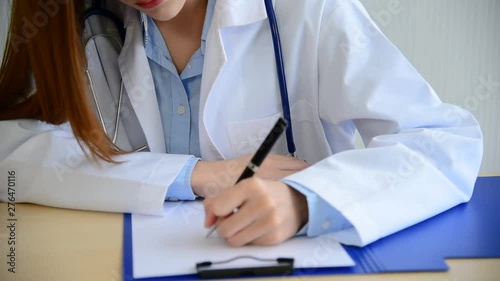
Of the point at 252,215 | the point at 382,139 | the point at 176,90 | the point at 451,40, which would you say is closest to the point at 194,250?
the point at 252,215

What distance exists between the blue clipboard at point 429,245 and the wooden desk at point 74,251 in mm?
12

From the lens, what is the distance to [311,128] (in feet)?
3.75

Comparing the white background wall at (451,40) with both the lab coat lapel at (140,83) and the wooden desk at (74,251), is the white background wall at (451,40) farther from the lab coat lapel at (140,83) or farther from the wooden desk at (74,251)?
the wooden desk at (74,251)

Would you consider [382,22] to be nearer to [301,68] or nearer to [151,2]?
[301,68]

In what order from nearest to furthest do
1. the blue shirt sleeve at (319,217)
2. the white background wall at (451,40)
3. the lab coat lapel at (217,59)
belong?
the blue shirt sleeve at (319,217) → the lab coat lapel at (217,59) → the white background wall at (451,40)

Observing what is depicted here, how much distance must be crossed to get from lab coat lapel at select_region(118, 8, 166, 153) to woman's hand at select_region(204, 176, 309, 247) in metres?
0.37

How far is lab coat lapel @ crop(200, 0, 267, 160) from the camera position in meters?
1.06

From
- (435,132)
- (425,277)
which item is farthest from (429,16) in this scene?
(425,277)

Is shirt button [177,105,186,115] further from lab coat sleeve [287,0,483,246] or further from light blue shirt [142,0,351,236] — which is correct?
lab coat sleeve [287,0,483,246]

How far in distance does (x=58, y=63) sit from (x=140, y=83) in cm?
16

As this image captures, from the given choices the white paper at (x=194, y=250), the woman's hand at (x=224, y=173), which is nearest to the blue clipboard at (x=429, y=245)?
the white paper at (x=194, y=250)

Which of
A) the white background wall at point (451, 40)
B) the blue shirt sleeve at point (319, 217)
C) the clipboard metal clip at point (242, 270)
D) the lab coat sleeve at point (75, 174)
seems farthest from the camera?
the white background wall at point (451, 40)

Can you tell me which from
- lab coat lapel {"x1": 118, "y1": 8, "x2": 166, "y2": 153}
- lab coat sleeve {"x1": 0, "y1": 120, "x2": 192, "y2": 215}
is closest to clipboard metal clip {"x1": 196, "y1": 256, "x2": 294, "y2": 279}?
lab coat sleeve {"x1": 0, "y1": 120, "x2": 192, "y2": 215}

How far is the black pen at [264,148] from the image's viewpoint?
0.74 meters
